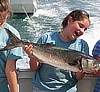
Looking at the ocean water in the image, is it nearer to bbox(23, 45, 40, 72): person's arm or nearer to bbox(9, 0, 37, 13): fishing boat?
bbox(9, 0, 37, 13): fishing boat

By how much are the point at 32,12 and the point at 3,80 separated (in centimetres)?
1542

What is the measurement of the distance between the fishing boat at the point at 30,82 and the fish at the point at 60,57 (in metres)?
0.26

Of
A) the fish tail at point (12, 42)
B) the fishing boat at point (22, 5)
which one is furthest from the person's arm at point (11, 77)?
the fishing boat at point (22, 5)

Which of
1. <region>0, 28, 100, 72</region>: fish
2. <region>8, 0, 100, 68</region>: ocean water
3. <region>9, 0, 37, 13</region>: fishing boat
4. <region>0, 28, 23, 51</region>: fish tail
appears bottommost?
<region>8, 0, 100, 68</region>: ocean water

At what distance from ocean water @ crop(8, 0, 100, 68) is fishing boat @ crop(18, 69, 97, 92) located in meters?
8.32

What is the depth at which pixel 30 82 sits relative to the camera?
2.45 metres

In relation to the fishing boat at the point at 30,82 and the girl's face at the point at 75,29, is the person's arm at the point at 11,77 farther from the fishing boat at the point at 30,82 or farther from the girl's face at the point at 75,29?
the girl's face at the point at 75,29

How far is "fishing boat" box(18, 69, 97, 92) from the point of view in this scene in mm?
2401

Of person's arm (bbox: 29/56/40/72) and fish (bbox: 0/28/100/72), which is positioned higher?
fish (bbox: 0/28/100/72)

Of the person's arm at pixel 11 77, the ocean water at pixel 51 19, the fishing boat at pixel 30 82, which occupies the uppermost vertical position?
the person's arm at pixel 11 77

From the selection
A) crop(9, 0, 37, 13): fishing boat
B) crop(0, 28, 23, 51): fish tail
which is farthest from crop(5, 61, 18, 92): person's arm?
crop(9, 0, 37, 13): fishing boat

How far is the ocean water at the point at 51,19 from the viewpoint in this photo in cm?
1338

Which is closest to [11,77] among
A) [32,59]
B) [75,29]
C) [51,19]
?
[32,59]

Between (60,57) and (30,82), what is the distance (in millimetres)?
427
